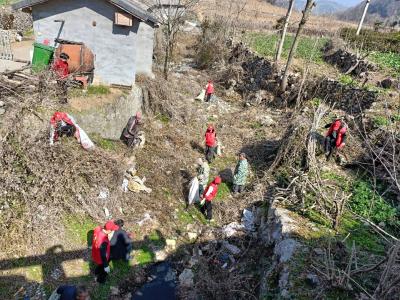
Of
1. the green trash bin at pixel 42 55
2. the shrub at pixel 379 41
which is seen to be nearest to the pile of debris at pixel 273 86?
the shrub at pixel 379 41

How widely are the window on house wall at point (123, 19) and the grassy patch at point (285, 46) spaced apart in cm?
1122

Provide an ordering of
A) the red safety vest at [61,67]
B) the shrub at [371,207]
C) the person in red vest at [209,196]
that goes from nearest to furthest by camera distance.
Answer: the shrub at [371,207]
the person in red vest at [209,196]
the red safety vest at [61,67]

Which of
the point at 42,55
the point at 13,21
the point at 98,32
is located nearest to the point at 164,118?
the point at 98,32

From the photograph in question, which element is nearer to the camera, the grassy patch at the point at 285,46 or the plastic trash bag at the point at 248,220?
the plastic trash bag at the point at 248,220

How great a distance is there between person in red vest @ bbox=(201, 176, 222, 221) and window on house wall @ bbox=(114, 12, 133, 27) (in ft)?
19.3

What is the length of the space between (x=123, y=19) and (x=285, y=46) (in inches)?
567

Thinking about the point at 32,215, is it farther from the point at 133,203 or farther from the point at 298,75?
the point at 298,75

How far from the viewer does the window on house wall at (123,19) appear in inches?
447

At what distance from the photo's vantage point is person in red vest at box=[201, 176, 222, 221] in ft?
30.2

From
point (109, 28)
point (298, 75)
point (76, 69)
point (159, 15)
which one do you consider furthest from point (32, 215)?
point (298, 75)

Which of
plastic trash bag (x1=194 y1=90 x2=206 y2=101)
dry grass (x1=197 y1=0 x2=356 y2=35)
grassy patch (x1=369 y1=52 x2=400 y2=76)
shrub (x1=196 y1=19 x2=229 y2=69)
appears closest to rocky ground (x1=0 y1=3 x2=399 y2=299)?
plastic trash bag (x1=194 y1=90 x2=206 y2=101)

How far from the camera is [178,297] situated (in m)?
7.64

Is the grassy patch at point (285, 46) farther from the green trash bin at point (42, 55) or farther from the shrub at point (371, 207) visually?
the green trash bin at point (42, 55)

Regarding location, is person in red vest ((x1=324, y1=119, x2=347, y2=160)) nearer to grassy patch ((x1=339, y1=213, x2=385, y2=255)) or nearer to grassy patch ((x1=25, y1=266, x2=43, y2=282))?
grassy patch ((x1=339, y1=213, x2=385, y2=255))
